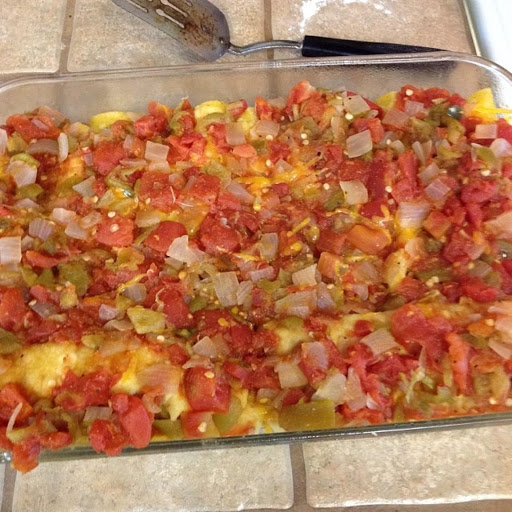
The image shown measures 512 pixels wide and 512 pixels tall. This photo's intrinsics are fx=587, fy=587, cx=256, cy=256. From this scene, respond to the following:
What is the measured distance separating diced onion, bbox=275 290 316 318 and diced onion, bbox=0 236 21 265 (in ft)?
2.30

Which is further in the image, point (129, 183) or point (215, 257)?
point (129, 183)

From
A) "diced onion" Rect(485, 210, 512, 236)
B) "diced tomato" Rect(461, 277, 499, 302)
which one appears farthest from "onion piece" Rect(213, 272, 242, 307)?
"diced onion" Rect(485, 210, 512, 236)

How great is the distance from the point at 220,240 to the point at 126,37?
3.32ft

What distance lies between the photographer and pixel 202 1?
2.01 meters

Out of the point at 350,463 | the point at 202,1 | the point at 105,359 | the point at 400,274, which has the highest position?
the point at 202,1

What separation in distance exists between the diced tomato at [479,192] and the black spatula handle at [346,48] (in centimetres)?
57

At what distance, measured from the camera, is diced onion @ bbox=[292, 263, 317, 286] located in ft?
4.95

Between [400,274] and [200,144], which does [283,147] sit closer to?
[200,144]

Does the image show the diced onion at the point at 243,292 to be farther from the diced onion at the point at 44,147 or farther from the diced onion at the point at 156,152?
the diced onion at the point at 44,147

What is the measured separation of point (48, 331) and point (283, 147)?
2.69ft

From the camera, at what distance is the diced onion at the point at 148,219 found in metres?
1.61

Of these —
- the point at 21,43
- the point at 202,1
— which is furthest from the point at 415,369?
the point at 21,43

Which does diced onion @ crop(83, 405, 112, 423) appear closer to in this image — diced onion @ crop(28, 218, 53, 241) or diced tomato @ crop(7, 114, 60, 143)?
diced onion @ crop(28, 218, 53, 241)

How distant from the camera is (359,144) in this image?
169 cm
